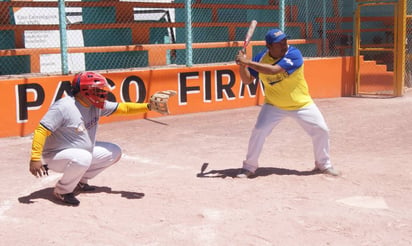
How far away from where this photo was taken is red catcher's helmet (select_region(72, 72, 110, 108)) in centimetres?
543

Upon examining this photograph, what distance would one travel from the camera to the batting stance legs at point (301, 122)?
6551mm

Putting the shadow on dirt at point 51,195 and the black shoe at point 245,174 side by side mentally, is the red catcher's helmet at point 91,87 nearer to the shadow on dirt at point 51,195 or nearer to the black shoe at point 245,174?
the shadow on dirt at point 51,195

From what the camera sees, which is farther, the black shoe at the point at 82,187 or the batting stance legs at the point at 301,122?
the batting stance legs at the point at 301,122

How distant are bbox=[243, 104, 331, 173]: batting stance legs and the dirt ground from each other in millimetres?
201

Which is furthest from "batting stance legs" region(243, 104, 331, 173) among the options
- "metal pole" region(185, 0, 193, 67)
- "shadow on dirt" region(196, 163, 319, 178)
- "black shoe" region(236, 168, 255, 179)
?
"metal pole" region(185, 0, 193, 67)

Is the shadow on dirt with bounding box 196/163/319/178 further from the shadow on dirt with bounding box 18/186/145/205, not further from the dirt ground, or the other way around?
the shadow on dirt with bounding box 18/186/145/205

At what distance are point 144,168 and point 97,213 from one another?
80.0 inches

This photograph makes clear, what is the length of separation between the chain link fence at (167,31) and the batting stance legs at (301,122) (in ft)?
20.8

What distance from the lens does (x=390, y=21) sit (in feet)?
56.9

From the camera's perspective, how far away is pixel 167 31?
17.7m

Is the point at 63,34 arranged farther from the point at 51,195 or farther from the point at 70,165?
the point at 70,165

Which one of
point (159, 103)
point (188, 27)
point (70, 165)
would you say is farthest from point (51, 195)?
point (188, 27)

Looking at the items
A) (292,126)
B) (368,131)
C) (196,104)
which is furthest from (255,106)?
(368,131)

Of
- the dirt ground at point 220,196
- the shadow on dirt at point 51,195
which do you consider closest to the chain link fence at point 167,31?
the dirt ground at point 220,196
